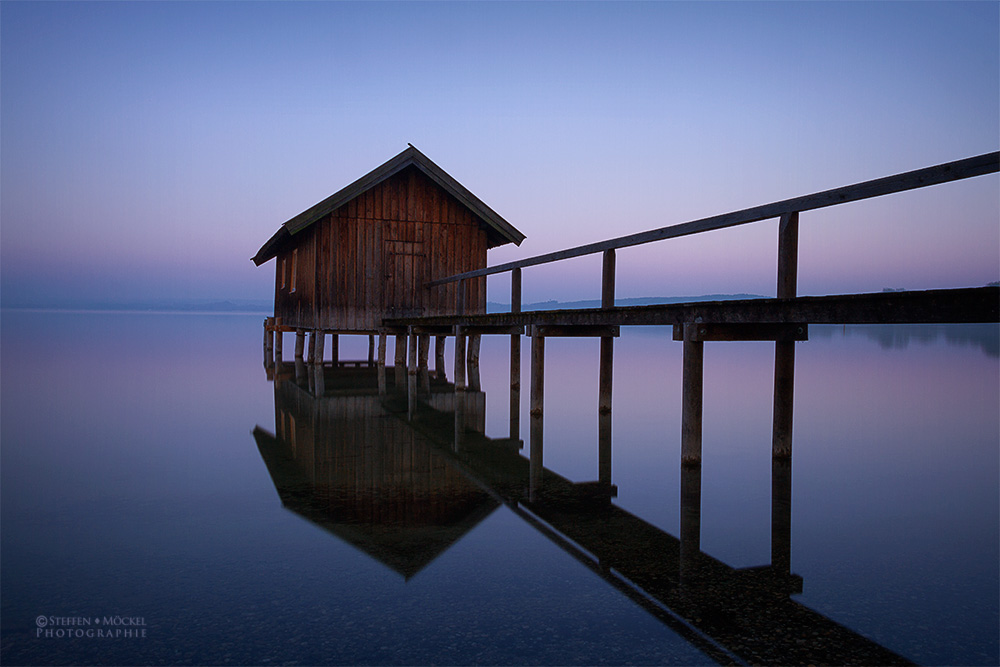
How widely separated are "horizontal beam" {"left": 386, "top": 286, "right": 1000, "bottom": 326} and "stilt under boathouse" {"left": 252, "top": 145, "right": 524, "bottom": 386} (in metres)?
10.7

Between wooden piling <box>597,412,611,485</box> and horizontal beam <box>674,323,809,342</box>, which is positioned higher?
horizontal beam <box>674,323,809,342</box>

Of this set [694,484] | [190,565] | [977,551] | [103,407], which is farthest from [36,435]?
[977,551]

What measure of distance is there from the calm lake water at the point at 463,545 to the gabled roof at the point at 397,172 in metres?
7.15

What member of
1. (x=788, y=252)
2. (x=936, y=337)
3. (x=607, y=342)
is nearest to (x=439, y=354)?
(x=607, y=342)

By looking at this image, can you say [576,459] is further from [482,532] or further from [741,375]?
[741,375]

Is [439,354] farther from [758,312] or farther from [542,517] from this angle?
[758,312]

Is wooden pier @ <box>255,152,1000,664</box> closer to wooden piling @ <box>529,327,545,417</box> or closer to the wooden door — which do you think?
wooden piling @ <box>529,327,545,417</box>

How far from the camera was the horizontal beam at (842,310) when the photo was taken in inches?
195

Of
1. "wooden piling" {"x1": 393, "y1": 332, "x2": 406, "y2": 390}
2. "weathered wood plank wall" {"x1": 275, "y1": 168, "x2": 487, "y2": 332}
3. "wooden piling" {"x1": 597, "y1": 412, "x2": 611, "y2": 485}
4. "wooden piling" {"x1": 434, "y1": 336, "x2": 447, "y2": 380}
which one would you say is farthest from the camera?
"wooden piling" {"x1": 434, "y1": 336, "x2": 447, "y2": 380}

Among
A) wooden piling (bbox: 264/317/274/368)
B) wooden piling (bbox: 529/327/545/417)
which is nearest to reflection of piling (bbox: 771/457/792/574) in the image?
wooden piling (bbox: 529/327/545/417)

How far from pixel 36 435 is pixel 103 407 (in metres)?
3.94

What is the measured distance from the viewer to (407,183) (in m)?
20.1

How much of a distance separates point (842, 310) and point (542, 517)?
315 cm

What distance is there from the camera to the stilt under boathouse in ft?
63.5
